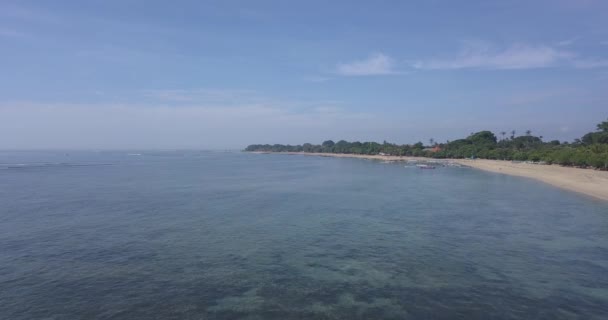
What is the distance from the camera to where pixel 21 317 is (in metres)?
12.8

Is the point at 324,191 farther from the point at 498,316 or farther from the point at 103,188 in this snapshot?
the point at 498,316

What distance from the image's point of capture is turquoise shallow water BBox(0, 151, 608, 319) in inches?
541

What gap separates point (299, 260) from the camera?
18969 mm

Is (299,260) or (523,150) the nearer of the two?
→ (299,260)

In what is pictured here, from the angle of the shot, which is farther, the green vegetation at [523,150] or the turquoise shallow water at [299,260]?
the green vegetation at [523,150]

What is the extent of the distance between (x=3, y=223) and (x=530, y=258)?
33601 millimetres

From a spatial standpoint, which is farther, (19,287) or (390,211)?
(390,211)

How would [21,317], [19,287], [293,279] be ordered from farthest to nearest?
[293,279] < [19,287] < [21,317]

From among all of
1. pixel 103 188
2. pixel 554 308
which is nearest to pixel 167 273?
pixel 554 308

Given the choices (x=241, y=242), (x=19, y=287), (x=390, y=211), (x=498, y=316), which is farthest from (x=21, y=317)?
(x=390, y=211)

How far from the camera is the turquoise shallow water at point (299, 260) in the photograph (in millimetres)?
13734

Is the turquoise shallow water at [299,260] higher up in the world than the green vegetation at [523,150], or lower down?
lower down

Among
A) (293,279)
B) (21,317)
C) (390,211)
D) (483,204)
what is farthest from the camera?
(483,204)

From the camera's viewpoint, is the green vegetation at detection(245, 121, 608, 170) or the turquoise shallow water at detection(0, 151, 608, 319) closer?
the turquoise shallow water at detection(0, 151, 608, 319)
